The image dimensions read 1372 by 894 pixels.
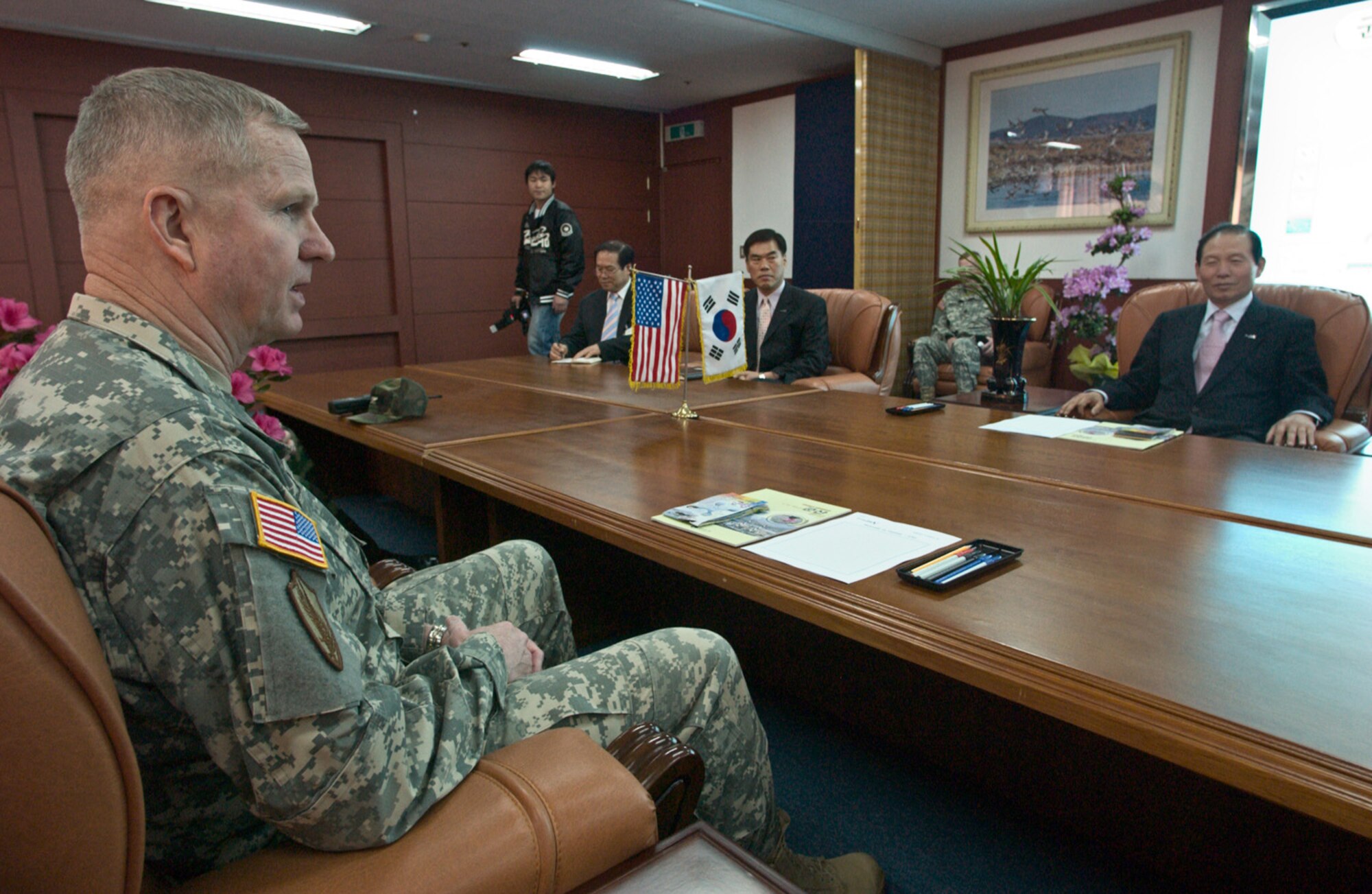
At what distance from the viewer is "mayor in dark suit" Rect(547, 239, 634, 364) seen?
455 centimetres

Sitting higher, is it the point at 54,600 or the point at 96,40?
the point at 96,40

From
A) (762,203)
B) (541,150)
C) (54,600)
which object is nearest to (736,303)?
(54,600)

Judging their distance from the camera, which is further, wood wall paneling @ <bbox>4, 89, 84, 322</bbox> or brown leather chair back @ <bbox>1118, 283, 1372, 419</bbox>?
wood wall paneling @ <bbox>4, 89, 84, 322</bbox>

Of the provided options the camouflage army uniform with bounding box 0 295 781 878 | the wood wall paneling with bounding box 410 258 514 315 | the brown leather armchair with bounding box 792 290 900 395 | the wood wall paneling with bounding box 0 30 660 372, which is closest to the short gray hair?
the camouflage army uniform with bounding box 0 295 781 878

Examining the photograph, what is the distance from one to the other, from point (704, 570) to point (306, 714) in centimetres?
61

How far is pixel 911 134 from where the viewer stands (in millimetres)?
5984

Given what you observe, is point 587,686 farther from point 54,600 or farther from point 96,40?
point 96,40

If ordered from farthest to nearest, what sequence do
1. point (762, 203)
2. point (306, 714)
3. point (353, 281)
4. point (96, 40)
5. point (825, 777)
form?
point (762, 203), point (353, 281), point (96, 40), point (825, 777), point (306, 714)

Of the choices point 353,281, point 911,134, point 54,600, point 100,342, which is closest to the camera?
point 54,600

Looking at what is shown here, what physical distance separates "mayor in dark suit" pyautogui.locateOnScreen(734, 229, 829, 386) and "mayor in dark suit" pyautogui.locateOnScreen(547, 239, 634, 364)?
803 millimetres

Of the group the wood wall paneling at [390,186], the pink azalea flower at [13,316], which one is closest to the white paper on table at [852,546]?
the pink azalea flower at [13,316]

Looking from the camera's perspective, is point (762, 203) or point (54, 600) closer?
point (54, 600)

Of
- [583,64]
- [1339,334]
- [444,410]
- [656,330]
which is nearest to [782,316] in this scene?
[656,330]

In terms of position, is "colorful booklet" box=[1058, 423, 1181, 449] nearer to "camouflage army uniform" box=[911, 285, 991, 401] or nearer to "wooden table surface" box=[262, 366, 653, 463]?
"camouflage army uniform" box=[911, 285, 991, 401]
